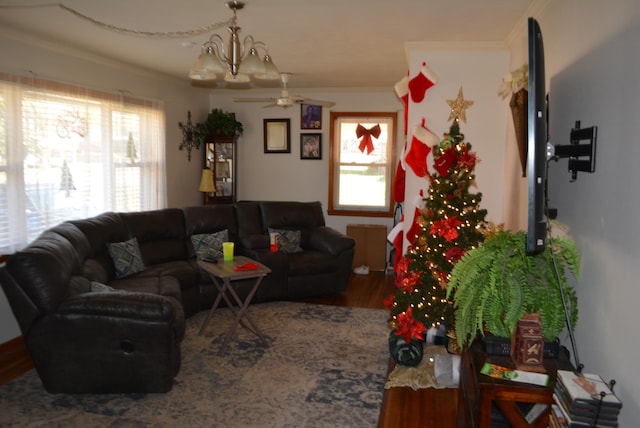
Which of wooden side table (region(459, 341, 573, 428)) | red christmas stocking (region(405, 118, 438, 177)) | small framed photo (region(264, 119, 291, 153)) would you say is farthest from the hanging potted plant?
small framed photo (region(264, 119, 291, 153))

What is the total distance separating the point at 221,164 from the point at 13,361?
3.97 meters

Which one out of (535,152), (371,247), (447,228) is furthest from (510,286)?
(371,247)

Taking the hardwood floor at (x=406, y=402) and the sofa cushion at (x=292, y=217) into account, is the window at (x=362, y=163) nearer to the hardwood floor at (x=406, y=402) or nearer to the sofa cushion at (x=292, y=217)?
the sofa cushion at (x=292, y=217)

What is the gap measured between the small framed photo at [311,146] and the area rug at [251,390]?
3.26m

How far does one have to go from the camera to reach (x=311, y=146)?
7051 millimetres

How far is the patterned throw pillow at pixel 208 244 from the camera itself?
16.6 ft

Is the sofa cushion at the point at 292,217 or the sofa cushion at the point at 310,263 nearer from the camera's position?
the sofa cushion at the point at 310,263

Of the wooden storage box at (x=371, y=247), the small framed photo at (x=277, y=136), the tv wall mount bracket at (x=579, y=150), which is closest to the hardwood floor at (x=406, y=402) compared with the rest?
the tv wall mount bracket at (x=579, y=150)

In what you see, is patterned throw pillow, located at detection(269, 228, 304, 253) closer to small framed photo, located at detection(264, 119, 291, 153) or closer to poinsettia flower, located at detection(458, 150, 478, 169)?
small framed photo, located at detection(264, 119, 291, 153)

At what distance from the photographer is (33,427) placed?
8.84 ft

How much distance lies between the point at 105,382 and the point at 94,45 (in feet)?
9.84

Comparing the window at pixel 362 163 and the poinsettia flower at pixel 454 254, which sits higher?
the window at pixel 362 163

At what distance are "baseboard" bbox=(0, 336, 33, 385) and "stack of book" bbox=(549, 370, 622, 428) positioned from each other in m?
3.37

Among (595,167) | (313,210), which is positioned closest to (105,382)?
(595,167)
